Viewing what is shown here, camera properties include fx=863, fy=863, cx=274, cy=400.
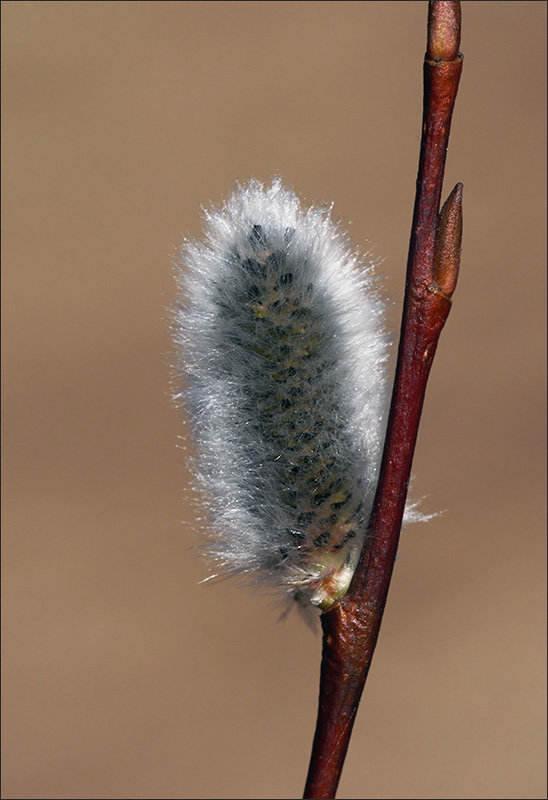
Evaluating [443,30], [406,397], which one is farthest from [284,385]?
[443,30]

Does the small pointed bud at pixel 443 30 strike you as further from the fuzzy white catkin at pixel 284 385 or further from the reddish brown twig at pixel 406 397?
the fuzzy white catkin at pixel 284 385

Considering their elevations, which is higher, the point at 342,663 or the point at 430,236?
the point at 430,236

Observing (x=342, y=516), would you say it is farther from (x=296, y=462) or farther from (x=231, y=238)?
(x=231, y=238)

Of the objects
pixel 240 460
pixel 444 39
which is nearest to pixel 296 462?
pixel 240 460

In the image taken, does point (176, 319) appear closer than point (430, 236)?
No

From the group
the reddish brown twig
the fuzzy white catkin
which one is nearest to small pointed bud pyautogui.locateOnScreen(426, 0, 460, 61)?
the reddish brown twig
